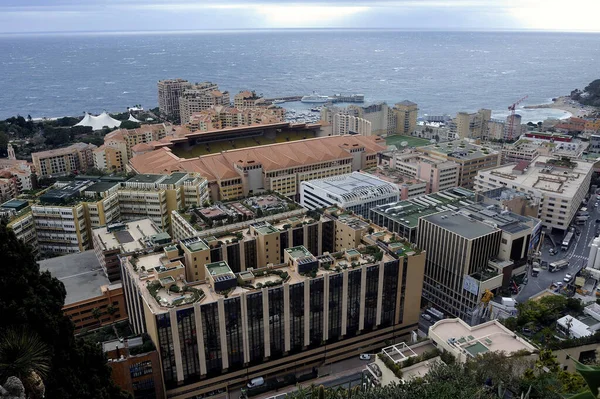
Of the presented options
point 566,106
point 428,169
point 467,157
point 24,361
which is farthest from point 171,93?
point 566,106

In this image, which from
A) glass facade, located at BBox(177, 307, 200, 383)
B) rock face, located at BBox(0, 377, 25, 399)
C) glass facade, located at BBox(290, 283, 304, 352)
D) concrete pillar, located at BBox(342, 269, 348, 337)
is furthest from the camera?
concrete pillar, located at BBox(342, 269, 348, 337)

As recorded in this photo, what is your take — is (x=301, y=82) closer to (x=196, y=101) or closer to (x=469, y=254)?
(x=196, y=101)

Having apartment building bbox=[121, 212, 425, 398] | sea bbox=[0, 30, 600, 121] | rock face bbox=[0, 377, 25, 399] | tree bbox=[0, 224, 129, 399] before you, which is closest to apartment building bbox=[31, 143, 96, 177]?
apartment building bbox=[121, 212, 425, 398]

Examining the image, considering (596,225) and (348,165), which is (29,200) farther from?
(596,225)

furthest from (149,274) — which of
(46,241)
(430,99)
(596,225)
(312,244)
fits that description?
(430,99)

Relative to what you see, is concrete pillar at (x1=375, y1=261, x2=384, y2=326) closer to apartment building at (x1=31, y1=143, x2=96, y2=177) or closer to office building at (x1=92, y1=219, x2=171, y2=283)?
office building at (x1=92, y1=219, x2=171, y2=283)

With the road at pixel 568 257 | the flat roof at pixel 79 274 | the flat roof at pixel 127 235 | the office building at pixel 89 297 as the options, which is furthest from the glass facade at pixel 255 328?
the road at pixel 568 257

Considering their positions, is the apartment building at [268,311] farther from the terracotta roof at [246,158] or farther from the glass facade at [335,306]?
the terracotta roof at [246,158]
